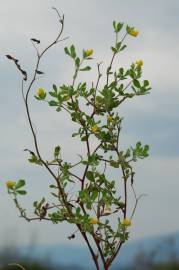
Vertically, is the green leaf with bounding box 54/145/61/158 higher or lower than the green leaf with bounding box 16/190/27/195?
higher

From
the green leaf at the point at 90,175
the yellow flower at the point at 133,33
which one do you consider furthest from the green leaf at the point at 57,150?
the yellow flower at the point at 133,33

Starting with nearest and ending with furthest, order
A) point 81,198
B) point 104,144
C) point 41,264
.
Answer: point 81,198, point 104,144, point 41,264

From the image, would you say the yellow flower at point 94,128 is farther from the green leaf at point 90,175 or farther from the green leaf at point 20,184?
the green leaf at point 20,184

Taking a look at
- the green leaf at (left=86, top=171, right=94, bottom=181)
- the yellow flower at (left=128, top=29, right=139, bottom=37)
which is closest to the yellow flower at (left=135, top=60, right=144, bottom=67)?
the yellow flower at (left=128, top=29, right=139, bottom=37)

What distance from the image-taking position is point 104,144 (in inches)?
146

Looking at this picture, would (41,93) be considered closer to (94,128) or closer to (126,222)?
(94,128)

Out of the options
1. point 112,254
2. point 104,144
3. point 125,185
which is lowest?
point 112,254

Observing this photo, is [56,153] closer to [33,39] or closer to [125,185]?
[125,185]

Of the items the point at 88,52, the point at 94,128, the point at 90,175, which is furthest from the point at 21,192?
the point at 88,52

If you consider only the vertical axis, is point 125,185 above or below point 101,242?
above

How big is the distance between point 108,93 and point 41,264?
9.52 ft

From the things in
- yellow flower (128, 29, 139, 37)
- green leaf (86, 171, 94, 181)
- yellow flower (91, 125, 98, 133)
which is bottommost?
green leaf (86, 171, 94, 181)

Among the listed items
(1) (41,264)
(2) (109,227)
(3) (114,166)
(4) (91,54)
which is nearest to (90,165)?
(3) (114,166)

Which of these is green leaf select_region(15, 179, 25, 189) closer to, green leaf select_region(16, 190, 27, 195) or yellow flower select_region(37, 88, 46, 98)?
green leaf select_region(16, 190, 27, 195)
